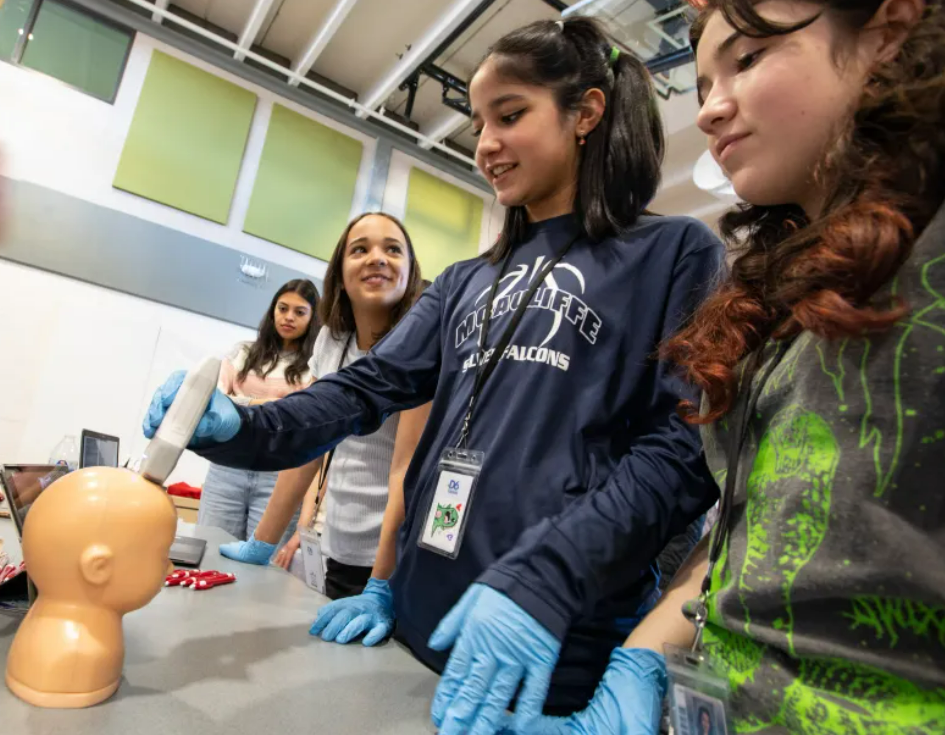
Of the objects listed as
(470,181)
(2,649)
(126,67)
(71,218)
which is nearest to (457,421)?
(2,649)

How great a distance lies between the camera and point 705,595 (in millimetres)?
573

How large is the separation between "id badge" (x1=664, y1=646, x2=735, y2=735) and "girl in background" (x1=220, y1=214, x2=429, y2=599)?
33.8 inches

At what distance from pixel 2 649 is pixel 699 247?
105 cm

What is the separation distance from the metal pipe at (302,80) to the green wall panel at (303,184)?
288 millimetres

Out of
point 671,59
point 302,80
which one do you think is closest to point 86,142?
point 302,80

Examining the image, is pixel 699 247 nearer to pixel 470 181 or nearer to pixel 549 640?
pixel 549 640

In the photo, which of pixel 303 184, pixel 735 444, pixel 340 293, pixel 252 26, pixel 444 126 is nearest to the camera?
pixel 735 444

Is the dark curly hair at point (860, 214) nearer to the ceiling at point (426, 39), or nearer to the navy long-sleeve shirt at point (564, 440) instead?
the navy long-sleeve shirt at point (564, 440)

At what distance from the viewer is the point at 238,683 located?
2.27 ft

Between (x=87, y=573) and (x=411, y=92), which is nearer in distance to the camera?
(x=87, y=573)

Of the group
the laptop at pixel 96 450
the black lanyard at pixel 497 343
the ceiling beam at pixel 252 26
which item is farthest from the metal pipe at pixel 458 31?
the black lanyard at pixel 497 343

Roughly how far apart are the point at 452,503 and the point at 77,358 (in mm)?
3922

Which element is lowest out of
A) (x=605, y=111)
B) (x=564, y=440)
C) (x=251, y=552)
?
(x=251, y=552)

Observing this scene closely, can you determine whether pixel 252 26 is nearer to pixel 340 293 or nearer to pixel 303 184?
pixel 303 184
